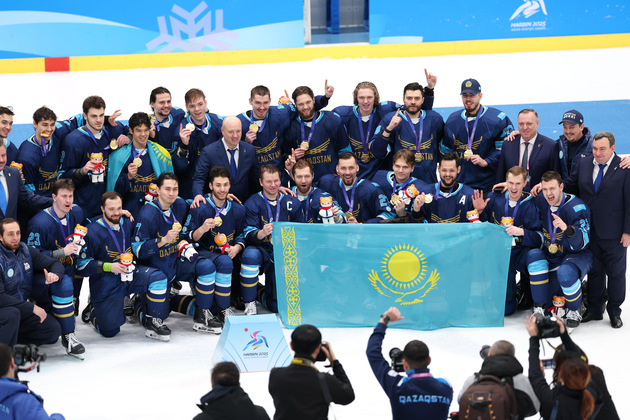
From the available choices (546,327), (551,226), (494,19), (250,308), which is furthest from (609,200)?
(494,19)

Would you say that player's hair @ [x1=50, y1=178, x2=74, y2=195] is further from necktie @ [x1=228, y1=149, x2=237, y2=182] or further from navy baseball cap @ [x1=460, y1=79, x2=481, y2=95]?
navy baseball cap @ [x1=460, y1=79, x2=481, y2=95]

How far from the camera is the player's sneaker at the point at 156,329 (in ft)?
24.3

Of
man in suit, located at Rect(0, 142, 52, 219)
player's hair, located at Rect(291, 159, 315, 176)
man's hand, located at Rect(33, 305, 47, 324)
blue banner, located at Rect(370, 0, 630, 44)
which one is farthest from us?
blue banner, located at Rect(370, 0, 630, 44)

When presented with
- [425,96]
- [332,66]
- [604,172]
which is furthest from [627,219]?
[332,66]

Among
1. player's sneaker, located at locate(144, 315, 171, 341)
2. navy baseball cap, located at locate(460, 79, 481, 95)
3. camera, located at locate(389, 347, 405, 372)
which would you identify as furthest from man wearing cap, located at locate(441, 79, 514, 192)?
camera, located at locate(389, 347, 405, 372)

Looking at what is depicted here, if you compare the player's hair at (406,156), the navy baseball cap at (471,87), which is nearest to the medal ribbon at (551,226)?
the player's hair at (406,156)

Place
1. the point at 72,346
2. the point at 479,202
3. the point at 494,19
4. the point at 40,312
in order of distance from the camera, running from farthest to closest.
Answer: the point at 494,19 → the point at 479,202 → the point at 72,346 → the point at 40,312

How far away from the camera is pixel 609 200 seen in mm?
7418

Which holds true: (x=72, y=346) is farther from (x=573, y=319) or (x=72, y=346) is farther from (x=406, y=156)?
(x=573, y=319)

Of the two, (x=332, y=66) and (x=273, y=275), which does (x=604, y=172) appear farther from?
(x=332, y=66)

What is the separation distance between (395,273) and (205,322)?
1843mm

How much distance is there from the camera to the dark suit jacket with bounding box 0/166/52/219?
7.40 m

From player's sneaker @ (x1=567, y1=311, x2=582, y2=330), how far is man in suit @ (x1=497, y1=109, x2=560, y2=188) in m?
1.45

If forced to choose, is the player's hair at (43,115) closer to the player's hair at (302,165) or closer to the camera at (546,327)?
the player's hair at (302,165)
